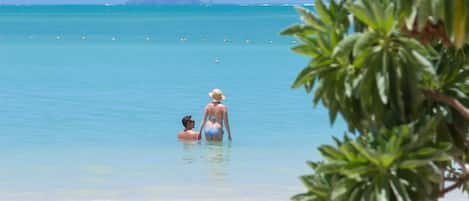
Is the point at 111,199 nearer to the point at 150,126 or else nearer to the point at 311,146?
the point at 311,146

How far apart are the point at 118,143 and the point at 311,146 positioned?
2.69 metres

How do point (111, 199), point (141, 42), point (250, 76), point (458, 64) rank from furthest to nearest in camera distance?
point (141, 42) → point (250, 76) → point (111, 199) → point (458, 64)

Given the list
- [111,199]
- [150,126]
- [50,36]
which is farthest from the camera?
[50,36]

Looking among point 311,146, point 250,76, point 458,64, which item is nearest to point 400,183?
point 458,64

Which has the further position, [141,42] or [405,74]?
[141,42]

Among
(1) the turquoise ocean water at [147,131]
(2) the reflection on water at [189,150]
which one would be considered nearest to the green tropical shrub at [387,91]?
(1) the turquoise ocean water at [147,131]

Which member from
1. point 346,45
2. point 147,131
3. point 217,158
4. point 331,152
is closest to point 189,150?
point 217,158

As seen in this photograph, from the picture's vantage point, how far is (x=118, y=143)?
1703 centimetres

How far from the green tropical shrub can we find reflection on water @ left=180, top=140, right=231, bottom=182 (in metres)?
8.02

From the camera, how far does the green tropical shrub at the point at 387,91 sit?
17.1 ft

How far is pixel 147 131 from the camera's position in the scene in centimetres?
1830

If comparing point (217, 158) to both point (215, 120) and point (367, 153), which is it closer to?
point (215, 120)

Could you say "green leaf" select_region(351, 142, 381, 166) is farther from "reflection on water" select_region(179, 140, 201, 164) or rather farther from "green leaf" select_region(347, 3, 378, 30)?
"reflection on water" select_region(179, 140, 201, 164)

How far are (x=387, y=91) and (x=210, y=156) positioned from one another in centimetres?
1017
